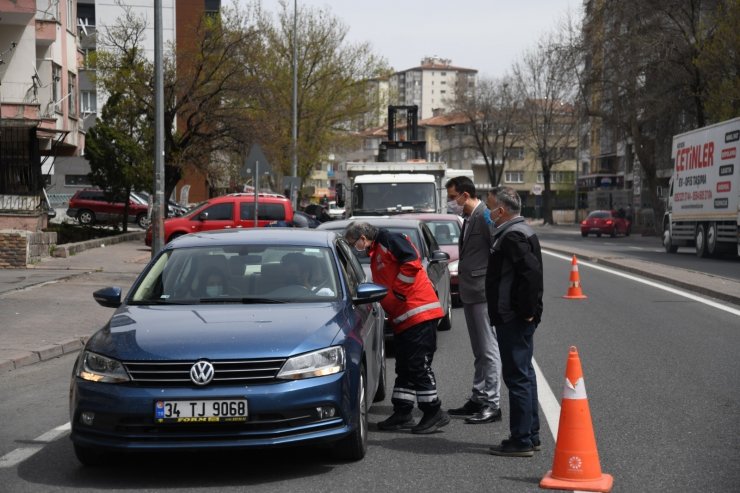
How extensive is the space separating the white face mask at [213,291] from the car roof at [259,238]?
53 cm

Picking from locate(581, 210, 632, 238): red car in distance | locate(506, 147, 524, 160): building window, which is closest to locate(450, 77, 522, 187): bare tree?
locate(506, 147, 524, 160): building window

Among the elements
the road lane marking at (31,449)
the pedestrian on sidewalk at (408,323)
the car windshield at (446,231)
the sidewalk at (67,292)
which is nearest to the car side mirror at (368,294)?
the pedestrian on sidewalk at (408,323)

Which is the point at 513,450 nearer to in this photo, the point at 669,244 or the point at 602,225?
the point at 669,244

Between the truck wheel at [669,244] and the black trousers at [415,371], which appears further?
the truck wheel at [669,244]

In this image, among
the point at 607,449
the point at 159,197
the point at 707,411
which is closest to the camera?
the point at 607,449

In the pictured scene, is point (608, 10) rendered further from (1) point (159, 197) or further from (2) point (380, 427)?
(2) point (380, 427)

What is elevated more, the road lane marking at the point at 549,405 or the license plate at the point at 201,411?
the license plate at the point at 201,411

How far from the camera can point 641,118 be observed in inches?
2053

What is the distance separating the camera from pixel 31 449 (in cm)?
725

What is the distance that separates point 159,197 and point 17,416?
13496 millimetres

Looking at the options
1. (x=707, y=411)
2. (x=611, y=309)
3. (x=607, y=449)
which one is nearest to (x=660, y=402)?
(x=707, y=411)

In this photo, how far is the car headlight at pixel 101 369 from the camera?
20.6ft

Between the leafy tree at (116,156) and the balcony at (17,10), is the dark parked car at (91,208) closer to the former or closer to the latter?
the leafy tree at (116,156)

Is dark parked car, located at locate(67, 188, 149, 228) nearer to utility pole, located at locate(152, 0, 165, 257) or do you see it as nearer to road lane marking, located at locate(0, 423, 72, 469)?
utility pole, located at locate(152, 0, 165, 257)
